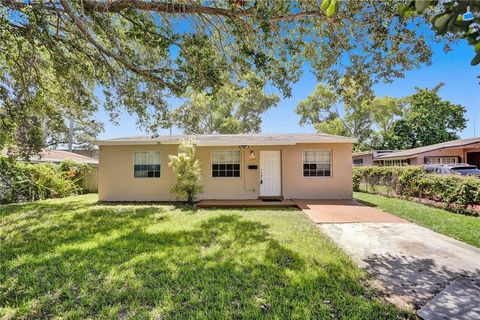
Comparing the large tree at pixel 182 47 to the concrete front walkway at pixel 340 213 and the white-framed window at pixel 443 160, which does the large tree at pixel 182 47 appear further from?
the white-framed window at pixel 443 160

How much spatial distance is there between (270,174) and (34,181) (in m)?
11.4

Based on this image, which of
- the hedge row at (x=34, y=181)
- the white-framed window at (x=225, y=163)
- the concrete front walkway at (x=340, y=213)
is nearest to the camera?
the concrete front walkway at (x=340, y=213)

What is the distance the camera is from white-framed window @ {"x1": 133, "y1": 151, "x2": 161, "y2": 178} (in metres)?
12.1

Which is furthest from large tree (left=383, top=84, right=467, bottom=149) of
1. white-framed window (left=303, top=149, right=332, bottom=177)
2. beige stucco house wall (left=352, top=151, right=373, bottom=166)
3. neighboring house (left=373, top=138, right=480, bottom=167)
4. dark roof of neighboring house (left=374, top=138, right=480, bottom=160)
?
white-framed window (left=303, top=149, right=332, bottom=177)

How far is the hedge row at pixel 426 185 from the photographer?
8742mm

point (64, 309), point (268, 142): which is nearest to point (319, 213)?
point (268, 142)

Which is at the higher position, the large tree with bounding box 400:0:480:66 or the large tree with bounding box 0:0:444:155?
the large tree with bounding box 0:0:444:155

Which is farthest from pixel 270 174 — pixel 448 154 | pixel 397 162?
pixel 397 162

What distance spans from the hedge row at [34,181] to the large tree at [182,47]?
417cm

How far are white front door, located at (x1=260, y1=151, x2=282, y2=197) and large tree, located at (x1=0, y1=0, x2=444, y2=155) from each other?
474cm

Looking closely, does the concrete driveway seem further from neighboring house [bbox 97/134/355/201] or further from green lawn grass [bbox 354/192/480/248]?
neighboring house [bbox 97/134/355/201]

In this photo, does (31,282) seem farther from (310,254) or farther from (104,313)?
(310,254)

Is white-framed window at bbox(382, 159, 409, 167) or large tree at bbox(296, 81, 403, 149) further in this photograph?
large tree at bbox(296, 81, 403, 149)

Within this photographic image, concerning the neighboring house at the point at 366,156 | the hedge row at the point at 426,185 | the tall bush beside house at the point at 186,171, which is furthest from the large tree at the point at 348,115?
the tall bush beside house at the point at 186,171
